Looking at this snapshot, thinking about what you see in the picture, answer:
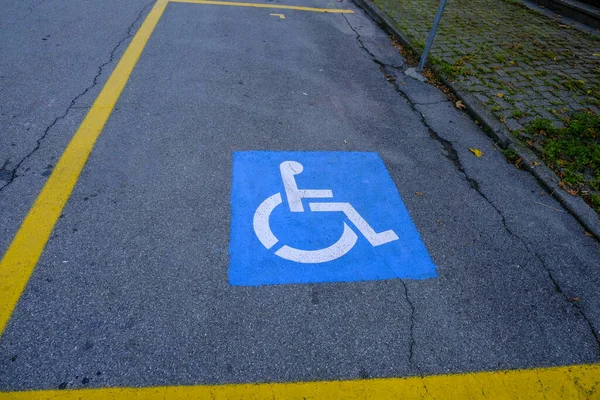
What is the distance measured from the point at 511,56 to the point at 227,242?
6.10 meters

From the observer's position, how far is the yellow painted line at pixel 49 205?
2.62m

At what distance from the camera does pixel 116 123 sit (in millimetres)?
4227

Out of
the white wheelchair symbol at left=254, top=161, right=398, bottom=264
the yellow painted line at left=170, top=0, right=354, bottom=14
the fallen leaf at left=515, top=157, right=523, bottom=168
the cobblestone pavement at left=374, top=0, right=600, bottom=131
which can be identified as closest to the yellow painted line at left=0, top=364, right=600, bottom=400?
the white wheelchair symbol at left=254, top=161, right=398, bottom=264

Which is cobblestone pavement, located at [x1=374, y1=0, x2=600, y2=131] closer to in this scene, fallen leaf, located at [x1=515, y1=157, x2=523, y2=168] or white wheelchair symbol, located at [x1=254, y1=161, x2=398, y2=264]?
fallen leaf, located at [x1=515, y1=157, x2=523, y2=168]

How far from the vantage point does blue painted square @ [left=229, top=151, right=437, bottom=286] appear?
2.94m

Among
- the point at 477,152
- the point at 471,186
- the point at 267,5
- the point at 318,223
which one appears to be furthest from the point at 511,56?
the point at 318,223

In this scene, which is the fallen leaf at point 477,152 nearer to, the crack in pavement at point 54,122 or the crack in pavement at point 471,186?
the crack in pavement at point 471,186

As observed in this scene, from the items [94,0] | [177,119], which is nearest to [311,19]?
[94,0]

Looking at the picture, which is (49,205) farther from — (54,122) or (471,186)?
(471,186)

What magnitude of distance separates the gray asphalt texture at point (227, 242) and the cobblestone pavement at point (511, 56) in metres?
0.82

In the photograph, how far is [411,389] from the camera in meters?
2.31

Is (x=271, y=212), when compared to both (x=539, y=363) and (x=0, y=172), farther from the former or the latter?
(x=0, y=172)

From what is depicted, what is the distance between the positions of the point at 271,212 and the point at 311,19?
19.8 ft

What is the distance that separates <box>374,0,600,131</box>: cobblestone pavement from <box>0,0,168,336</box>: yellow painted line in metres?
4.74
